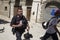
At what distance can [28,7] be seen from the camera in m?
34.7

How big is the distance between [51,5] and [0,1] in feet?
29.3

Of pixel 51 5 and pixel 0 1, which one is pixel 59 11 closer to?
pixel 51 5

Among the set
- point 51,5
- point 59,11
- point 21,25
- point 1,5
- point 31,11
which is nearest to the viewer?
point 59,11

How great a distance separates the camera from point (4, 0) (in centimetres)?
3525

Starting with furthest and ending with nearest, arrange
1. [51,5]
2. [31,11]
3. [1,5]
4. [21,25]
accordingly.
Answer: [1,5]
[31,11]
[51,5]
[21,25]

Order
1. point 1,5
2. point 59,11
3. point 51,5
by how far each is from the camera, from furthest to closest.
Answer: point 1,5 → point 51,5 → point 59,11

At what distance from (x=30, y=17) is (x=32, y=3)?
5.90 ft

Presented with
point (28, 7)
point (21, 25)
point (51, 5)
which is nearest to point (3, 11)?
point (28, 7)

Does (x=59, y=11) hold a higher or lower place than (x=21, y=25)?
higher

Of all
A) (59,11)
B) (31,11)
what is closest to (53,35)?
(59,11)

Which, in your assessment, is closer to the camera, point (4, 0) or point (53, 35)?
point (53, 35)

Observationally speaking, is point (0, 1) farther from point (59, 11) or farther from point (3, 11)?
point (59, 11)

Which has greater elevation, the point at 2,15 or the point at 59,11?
the point at 59,11

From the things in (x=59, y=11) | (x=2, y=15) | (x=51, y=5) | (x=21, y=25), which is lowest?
(x=2, y=15)
